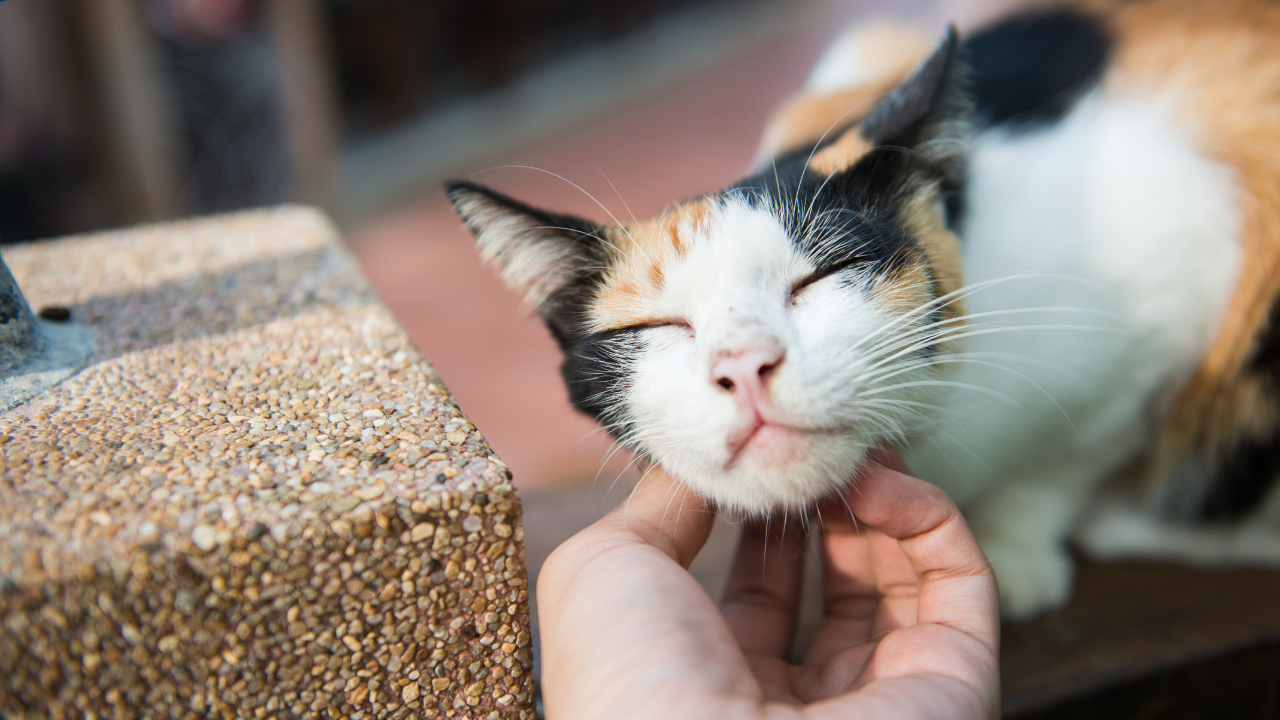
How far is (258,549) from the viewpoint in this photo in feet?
2.06

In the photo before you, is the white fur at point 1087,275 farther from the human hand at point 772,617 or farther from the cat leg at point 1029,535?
the human hand at point 772,617

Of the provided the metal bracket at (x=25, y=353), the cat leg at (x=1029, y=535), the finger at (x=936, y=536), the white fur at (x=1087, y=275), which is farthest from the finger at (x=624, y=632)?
the cat leg at (x=1029, y=535)

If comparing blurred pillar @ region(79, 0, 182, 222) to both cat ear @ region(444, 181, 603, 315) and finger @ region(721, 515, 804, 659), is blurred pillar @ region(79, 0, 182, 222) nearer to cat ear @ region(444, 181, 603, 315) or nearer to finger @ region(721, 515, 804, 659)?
cat ear @ region(444, 181, 603, 315)

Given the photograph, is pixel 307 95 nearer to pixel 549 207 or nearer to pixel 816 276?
pixel 549 207

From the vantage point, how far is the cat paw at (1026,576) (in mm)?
1271

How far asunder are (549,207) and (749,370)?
2.02 meters

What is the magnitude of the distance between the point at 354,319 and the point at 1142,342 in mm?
1172

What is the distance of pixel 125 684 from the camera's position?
620 mm

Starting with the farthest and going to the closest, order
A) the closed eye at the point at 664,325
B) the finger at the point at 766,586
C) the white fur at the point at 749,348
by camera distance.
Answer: the finger at the point at 766,586 → the closed eye at the point at 664,325 → the white fur at the point at 749,348

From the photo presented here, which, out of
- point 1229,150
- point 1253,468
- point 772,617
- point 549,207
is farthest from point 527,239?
point 549,207

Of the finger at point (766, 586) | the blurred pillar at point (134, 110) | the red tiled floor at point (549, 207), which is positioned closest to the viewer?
the finger at point (766, 586)

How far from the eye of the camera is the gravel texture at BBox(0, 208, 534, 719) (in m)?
0.60

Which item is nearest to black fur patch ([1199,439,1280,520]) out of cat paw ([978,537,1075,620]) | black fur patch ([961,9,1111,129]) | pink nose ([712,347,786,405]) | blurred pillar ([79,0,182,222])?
cat paw ([978,537,1075,620])

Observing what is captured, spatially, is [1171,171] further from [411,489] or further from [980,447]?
[411,489]
